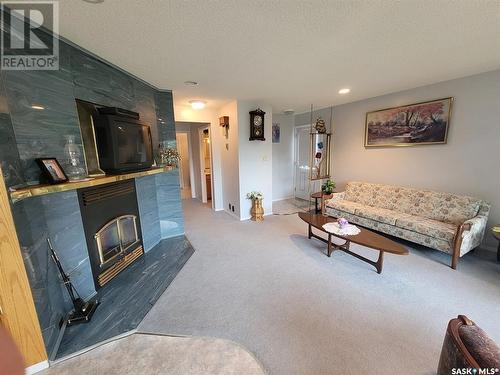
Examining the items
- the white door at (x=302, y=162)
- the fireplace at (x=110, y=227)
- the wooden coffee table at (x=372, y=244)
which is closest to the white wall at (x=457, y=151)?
the white door at (x=302, y=162)

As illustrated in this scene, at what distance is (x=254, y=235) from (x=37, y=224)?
2.61m

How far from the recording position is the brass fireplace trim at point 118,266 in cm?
215

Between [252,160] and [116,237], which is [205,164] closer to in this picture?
[252,160]

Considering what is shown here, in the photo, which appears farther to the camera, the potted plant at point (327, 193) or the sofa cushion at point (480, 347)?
the potted plant at point (327, 193)

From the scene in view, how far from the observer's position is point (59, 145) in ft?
5.55

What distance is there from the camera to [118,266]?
2.36 meters

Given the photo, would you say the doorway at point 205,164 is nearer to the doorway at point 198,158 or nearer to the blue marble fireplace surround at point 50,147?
the doorway at point 198,158

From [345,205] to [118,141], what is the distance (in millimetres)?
3535

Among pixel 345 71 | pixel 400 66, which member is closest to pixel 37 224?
pixel 345 71

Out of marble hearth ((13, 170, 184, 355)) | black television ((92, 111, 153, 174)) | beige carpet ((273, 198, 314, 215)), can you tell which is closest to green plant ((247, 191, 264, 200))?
beige carpet ((273, 198, 314, 215))

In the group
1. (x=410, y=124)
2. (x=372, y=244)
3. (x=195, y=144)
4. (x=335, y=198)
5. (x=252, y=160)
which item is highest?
(x=410, y=124)
